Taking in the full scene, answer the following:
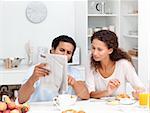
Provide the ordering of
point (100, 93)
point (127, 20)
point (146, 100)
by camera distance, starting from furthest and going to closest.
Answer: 1. point (127, 20)
2. point (100, 93)
3. point (146, 100)

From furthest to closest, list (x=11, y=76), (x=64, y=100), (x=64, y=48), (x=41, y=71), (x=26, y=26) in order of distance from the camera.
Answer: (x=26, y=26), (x=11, y=76), (x=64, y=48), (x=41, y=71), (x=64, y=100)

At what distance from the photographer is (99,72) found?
2184 millimetres

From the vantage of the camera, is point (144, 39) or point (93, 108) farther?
point (144, 39)

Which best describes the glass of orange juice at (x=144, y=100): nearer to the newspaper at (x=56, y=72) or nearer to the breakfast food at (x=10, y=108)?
the newspaper at (x=56, y=72)

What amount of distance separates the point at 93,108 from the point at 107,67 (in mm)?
570

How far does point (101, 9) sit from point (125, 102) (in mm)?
2007

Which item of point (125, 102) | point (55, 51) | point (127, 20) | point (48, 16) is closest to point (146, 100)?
point (125, 102)

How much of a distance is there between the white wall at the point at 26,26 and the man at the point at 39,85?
1.62 metres

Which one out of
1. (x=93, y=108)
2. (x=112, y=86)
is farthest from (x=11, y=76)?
(x=93, y=108)

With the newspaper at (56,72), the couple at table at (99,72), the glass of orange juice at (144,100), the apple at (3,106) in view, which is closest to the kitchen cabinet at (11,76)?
the couple at table at (99,72)

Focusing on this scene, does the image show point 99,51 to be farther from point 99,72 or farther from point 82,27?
point 82,27

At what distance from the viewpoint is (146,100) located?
1697 mm

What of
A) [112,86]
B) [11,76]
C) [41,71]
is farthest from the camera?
[11,76]

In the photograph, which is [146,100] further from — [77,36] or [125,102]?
[77,36]
